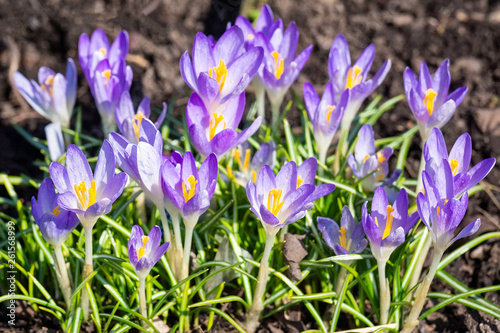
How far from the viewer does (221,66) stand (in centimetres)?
199

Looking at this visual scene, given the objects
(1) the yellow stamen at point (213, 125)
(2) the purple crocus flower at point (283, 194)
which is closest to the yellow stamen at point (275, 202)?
(2) the purple crocus flower at point (283, 194)

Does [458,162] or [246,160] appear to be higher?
[246,160]

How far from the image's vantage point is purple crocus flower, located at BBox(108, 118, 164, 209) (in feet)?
5.65

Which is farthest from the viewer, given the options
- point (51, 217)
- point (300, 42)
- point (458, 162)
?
point (300, 42)

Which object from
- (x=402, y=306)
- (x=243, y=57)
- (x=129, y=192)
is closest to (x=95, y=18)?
(x=129, y=192)

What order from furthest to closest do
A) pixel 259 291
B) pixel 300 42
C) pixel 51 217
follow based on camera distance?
pixel 300 42, pixel 259 291, pixel 51 217

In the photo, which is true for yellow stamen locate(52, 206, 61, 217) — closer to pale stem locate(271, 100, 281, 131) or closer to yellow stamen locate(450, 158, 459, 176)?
pale stem locate(271, 100, 281, 131)

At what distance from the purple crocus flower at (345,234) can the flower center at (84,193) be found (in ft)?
2.57

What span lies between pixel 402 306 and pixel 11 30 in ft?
10.3

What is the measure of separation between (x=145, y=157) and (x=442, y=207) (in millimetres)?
913

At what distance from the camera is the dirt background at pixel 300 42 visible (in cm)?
334

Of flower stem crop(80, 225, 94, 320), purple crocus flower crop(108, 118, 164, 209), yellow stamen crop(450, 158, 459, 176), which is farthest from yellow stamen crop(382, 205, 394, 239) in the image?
flower stem crop(80, 225, 94, 320)

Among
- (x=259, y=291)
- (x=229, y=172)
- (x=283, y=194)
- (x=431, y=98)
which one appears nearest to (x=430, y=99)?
(x=431, y=98)

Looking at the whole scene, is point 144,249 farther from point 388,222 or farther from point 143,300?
point 388,222
